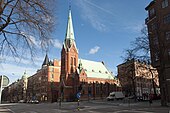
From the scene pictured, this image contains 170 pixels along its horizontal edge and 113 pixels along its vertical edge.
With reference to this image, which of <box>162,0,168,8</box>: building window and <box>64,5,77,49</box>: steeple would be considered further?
<box>64,5,77,49</box>: steeple

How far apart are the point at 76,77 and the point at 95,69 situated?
49.0 ft

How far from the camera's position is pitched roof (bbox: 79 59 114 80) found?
84.8m

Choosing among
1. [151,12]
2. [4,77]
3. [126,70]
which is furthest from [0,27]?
[126,70]

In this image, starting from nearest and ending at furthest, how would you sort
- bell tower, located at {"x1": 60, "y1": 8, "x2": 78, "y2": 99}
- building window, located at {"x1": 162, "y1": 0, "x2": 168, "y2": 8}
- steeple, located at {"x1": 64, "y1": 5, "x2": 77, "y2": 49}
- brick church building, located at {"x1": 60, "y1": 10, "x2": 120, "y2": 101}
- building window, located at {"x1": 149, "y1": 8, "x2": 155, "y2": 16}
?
building window, located at {"x1": 162, "y1": 0, "x2": 168, "y2": 8} < building window, located at {"x1": 149, "y1": 8, "x2": 155, "y2": 16} < brick church building, located at {"x1": 60, "y1": 10, "x2": 120, "y2": 101} < bell tower, located at {"x1": 60, "y1": 8, "x2": 78, "y2": 99} < steeple, located at {"x1": 64, "y1": 5, "x2": 77, "y2": 49}

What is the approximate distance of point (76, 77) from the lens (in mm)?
77688

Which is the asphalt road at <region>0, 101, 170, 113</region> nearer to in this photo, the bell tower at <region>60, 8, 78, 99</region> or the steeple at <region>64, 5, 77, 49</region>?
the bell tower at <region>60, 8, 78, 99</region>

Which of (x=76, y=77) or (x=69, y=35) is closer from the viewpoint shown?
(x=76, y=77)

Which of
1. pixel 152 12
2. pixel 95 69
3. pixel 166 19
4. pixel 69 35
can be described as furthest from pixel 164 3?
pixel 95 69

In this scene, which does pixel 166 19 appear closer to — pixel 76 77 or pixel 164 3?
pixel 164 3

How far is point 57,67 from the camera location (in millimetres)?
91125

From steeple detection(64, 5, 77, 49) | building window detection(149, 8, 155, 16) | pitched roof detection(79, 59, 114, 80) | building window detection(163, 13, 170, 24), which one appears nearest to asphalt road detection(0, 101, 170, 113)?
building window detection(163, 13, 170, 24)

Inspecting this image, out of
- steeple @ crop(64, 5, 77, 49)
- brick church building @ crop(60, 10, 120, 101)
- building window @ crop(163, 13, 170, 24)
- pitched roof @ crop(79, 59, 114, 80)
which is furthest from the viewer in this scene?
pitched roof @ crop(79, 59, 114, 80)

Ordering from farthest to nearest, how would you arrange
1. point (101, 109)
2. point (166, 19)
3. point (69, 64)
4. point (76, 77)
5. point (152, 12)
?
point (69, 64), point (76, 77), point (152, 12), point (166, 19), point (101, 109)

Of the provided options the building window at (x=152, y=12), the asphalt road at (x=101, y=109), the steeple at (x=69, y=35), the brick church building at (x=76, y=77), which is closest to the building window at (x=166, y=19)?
the building window at (x=152, y=12)
